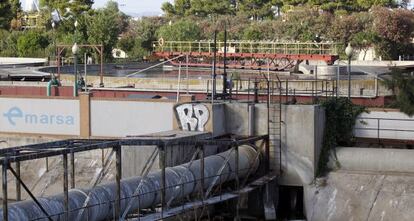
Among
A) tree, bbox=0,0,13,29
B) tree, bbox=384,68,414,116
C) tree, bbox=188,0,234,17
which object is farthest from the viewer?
tree, bbox=188,0,234,17

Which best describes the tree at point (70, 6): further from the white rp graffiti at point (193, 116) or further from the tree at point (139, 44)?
the white rp graffiti at point (193, 116)

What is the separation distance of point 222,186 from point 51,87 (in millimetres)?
14624

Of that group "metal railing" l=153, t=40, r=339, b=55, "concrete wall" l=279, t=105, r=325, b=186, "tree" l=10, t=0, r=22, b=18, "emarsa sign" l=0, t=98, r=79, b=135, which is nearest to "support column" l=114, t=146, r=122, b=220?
"concrete wall" l=279, t=105, r=325, b=186

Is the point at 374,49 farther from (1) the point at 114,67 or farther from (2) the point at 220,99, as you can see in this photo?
(2) the point at 220,99

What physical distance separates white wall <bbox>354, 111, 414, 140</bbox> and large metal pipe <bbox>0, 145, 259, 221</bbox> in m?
4.44

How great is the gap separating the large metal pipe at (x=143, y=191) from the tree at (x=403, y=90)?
18.7 ft

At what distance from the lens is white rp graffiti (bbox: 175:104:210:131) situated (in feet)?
85.9

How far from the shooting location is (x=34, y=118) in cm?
3075

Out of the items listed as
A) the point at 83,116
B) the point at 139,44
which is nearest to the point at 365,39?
the point at 139,44

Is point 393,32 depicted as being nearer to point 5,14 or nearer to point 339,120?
point 5,14

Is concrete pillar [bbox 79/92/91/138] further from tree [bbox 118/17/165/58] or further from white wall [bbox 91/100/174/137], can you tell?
tree [bbox 118/17/165/58]

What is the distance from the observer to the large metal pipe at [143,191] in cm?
1605

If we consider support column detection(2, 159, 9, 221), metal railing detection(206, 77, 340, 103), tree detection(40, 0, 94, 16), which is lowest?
support column detection(2, 159, 9, 221)

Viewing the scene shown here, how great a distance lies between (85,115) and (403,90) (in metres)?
11.4
